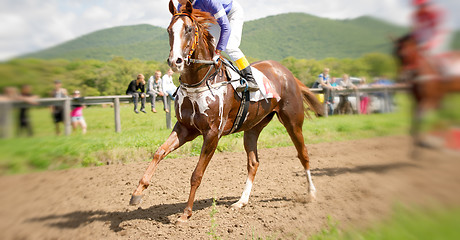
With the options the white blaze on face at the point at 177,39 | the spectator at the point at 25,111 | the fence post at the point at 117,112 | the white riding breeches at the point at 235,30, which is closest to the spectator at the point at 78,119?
the fence post at the point at 117,112

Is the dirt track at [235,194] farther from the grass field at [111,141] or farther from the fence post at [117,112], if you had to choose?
the fence post at [117,112]

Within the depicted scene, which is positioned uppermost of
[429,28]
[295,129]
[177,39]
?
[177,39]

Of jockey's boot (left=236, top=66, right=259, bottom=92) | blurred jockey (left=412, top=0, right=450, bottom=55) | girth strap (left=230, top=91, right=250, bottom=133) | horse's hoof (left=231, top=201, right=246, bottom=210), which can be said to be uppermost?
jockey's boot (left=236, top=66, right=259, bottom=92)

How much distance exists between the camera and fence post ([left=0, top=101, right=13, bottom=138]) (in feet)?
4.03

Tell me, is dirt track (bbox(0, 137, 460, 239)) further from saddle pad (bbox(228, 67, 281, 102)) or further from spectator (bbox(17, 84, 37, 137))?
saddle pad (bbox(228, 67, 281, 102))

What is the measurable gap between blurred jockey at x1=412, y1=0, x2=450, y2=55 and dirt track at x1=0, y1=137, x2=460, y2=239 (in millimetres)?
210

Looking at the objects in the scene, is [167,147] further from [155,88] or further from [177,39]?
[155,88]

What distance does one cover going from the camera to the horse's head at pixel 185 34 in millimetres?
3334

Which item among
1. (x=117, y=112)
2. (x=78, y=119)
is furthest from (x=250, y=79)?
(x=117, y=112)

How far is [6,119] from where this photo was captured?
4.13 feet

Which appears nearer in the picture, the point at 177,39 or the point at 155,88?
the point at 177,39

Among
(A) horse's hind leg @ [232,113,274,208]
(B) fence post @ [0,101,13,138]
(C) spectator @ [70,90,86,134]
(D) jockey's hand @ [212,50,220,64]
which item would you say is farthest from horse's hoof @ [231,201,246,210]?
(C) spectator @ [70,90,86,134]

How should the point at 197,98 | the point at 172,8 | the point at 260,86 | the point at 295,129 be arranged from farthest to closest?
the point at 295,129 < the point at 260,86 < the point at 197,98 < the point at 172,8

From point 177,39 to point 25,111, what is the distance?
2267 millimetres
